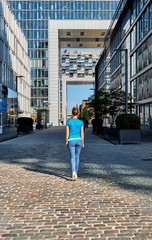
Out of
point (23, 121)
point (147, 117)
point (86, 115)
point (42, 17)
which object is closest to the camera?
point (23, 121)

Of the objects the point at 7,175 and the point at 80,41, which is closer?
the point at 7,175

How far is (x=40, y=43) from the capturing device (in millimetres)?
90625

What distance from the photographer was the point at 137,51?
39656mm

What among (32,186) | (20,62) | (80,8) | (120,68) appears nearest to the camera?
(32,186)

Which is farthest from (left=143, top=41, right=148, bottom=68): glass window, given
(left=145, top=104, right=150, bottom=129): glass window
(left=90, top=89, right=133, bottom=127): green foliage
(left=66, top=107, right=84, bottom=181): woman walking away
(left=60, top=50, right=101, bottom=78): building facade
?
→ (left=60, top=50, right=101, bottom=78): building facade

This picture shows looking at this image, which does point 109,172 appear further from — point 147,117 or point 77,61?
point 77,61

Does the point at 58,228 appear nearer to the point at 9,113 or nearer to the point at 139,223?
the point at 139,223

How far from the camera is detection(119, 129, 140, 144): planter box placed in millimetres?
17812

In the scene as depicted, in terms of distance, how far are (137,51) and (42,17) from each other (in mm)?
58592

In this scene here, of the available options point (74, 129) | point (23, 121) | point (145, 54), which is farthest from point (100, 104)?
point (74, 129)

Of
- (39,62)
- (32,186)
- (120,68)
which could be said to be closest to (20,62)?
(120,68)

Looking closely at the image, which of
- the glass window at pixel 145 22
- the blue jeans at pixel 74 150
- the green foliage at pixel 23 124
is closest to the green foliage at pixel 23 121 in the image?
the green foliage at pixel 23 124

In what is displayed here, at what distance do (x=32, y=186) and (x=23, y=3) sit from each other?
9153 cm

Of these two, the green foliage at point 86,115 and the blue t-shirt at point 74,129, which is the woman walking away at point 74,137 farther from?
the green foliage at point 86,115
